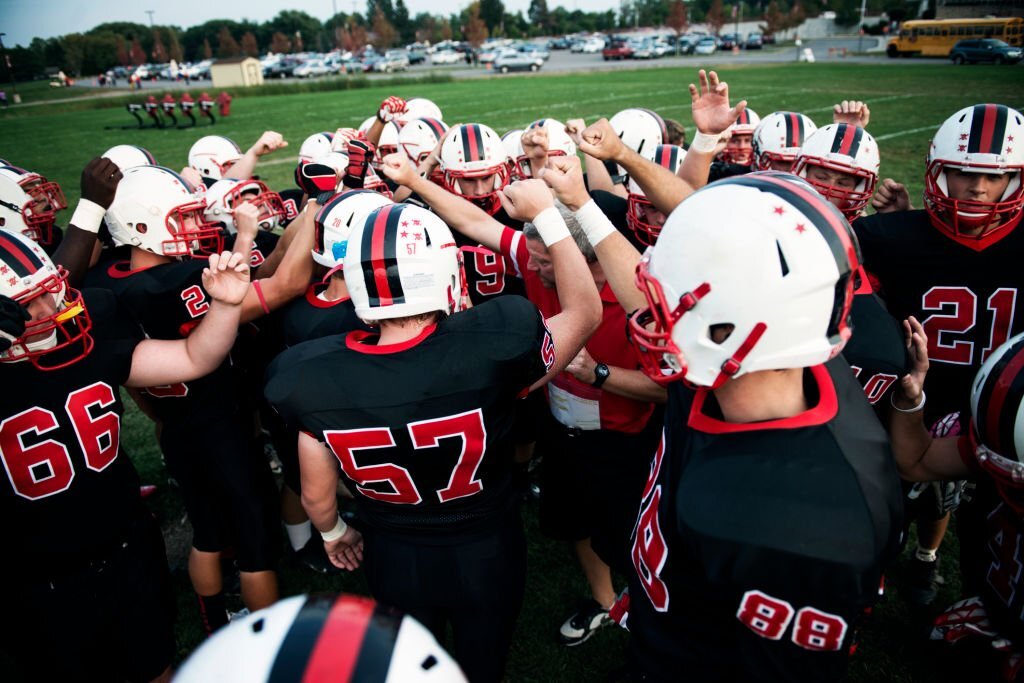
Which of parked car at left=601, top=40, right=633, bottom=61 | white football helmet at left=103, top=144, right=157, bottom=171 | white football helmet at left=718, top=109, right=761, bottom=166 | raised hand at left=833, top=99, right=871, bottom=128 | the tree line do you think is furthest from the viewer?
the tree line

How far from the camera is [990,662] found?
7.78 feet

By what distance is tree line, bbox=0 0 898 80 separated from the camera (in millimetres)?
66312

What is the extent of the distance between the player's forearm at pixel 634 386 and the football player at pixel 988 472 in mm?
996

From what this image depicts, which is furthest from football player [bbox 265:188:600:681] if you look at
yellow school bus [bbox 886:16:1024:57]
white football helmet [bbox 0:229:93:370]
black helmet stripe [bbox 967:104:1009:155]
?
yellow school bus [bbox 886:16:1024:57]

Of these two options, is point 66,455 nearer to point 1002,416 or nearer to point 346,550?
point 346,550

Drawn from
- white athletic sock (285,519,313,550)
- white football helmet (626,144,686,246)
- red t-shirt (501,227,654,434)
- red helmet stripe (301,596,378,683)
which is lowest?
white athletic sock (285,519,313,550)

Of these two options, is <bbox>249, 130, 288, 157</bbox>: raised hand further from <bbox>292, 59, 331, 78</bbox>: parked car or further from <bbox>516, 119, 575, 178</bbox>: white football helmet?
<bbox>292, 59, 331, 78</bbox>: parked car

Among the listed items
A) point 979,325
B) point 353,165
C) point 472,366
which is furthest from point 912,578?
point 353,165

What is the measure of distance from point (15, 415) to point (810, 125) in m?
6.21

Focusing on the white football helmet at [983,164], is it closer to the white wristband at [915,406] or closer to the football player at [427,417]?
the white wristband at [915,406]

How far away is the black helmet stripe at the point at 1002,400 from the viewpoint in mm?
2045

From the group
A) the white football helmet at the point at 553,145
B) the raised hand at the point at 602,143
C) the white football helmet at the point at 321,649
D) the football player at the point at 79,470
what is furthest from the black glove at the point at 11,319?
the white football helmet at the point at 553,145

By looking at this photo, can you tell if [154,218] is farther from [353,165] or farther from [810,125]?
[810,125]

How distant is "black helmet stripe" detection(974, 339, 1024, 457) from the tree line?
221ft
